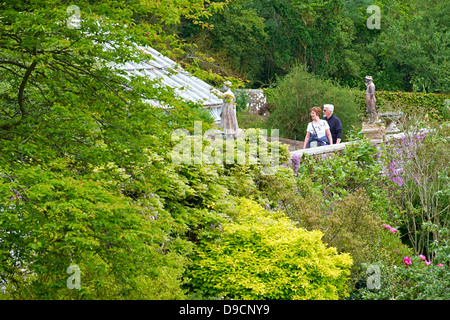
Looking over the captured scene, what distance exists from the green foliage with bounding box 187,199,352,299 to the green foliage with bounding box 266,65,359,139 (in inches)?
493

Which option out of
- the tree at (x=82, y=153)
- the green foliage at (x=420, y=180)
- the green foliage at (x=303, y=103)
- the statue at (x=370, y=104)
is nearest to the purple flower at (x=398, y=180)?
the green foliage at (x=420, y=180)

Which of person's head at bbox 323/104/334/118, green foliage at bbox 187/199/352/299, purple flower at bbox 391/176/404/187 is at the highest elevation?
person's head at bbox 323/104/334/118

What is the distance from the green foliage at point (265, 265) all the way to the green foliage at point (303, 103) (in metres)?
12.5

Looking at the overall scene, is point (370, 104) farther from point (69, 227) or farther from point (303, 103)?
point (69, 227)

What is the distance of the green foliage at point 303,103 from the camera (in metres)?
18.5

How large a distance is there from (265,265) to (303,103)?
13.2 m

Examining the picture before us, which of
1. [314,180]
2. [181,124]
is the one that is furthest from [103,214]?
[314,180]

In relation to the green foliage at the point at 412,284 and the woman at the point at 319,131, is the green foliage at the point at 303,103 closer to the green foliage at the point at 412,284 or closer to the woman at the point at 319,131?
the woman at the point at 319,131

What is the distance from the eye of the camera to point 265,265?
5848 mm

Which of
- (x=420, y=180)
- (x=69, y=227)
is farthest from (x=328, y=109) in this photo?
(x=69, y=227)

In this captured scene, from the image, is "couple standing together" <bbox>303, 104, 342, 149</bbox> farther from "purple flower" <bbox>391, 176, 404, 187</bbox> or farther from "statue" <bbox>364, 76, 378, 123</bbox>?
"statue" <bbox>364, 76, 378, 123</bbox>

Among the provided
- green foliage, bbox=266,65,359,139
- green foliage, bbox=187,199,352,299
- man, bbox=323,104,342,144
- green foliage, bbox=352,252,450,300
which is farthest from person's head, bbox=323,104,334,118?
green foliage, bbox=266,65,359,139

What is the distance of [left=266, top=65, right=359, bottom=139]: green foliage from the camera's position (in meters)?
18.5

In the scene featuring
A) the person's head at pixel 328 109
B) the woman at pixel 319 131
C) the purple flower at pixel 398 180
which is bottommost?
the purple flower at pixel 398 180
